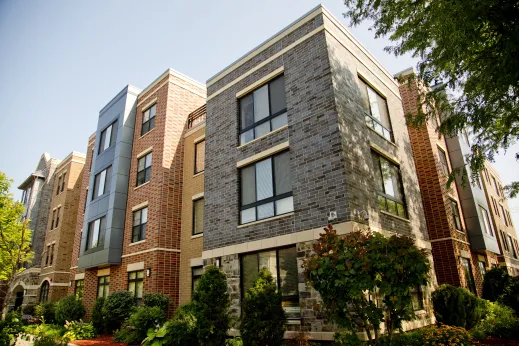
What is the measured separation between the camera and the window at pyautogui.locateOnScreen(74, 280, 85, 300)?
21916 mm

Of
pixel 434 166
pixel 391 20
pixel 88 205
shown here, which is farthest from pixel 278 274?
pixel 88 205

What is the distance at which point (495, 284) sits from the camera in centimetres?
1550

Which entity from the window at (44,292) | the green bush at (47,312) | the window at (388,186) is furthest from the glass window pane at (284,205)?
the window at (44,292)

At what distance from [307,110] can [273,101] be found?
2.04 m

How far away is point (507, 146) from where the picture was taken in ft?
38.6

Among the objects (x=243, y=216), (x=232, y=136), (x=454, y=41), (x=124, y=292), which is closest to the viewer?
(x=454, y=41)

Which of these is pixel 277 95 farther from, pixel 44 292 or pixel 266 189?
pixel 44 292

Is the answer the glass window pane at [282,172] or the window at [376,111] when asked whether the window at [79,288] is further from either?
the window at [376,111]

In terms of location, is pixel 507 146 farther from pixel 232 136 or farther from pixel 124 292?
pixel 124 292

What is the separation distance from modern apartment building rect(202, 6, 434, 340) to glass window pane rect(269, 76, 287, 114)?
0.15 feet

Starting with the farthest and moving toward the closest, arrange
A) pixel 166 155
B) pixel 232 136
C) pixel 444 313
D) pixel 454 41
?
pixel 166 155 < pixel 232 136 < pixel 444 313 < pixel 454 41

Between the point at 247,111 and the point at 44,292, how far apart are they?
25.6 meters

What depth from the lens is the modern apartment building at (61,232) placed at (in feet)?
91.5

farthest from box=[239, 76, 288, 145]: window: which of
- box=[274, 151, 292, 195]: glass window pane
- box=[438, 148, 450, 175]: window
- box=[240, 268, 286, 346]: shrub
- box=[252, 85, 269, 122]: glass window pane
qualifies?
box=[438, 148, 450, 175]: window
